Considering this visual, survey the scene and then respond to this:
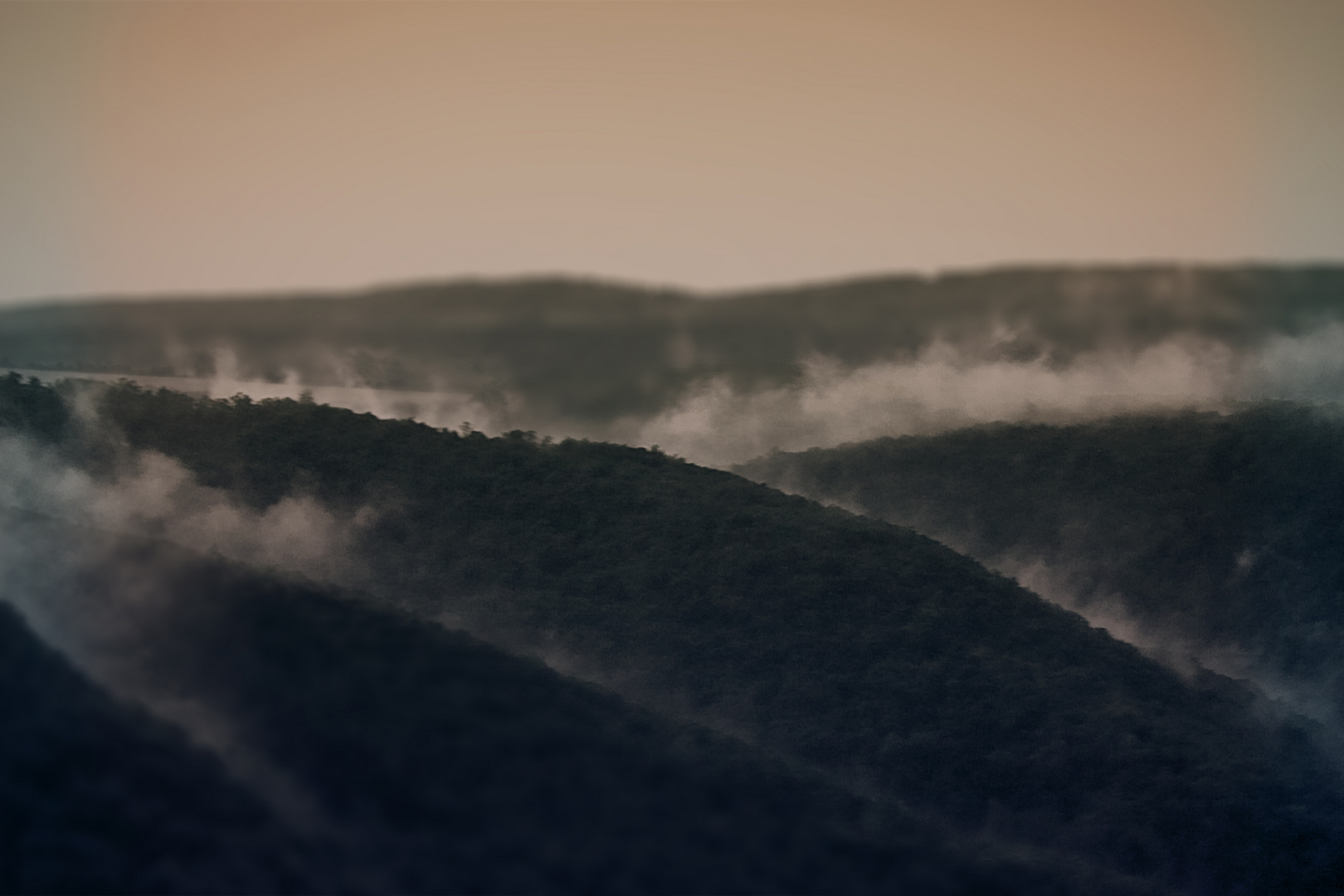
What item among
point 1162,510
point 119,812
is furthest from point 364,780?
point 1162,510

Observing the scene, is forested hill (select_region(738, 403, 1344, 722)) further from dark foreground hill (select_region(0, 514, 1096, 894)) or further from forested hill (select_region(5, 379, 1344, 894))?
dark foreground hill (select_region(0, 514, 1096, 894))

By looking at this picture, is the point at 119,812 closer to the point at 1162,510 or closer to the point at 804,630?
the point at 804,630

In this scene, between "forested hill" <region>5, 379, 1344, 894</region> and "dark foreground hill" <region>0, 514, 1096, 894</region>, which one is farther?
"forested hill" <region>5, 379, 1344, 894</region>

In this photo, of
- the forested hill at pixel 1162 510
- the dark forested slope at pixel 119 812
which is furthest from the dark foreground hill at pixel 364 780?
the forested hill at pixel 1162 510

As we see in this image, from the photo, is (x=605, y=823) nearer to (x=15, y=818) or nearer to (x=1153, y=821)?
(x=15, y=818)

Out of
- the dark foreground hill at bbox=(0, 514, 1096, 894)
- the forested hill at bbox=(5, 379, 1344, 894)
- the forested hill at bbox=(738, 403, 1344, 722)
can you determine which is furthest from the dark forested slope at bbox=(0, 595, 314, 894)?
the forested hill at bbox=(738, 403, 1344, 722)

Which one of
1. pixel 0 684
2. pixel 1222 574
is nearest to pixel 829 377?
pixel 1222 574

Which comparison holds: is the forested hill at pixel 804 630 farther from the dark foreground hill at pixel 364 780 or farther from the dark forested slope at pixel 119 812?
the dark forested slope at pixel 119 812
